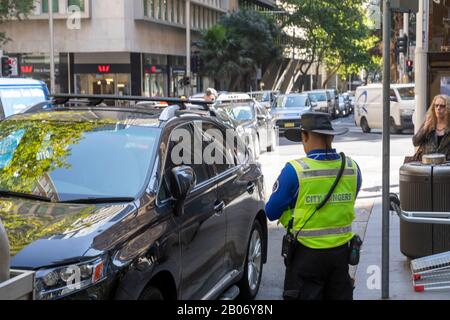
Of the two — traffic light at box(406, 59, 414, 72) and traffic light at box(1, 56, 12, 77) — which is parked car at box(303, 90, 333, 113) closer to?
traffic light at box(406, 59, 414, 72)

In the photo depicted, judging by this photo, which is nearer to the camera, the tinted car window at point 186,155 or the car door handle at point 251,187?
the tinted car window at point 186,155

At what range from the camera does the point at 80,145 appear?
555cm

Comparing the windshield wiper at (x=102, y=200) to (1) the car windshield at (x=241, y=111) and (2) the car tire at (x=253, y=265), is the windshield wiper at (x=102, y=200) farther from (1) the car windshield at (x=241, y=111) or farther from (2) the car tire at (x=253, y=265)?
(1) the car windshield at (x=241, y=111)

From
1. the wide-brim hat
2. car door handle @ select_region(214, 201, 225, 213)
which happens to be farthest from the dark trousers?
car door handle @ select_region(214, 201, 225, 213)

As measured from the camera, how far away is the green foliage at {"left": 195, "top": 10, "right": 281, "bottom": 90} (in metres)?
47.5

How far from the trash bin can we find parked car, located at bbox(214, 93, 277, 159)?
1060cm

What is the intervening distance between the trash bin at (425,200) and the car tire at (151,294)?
3387 millimetres

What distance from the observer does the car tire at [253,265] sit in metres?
6.64

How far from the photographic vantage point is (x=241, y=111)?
20.4 m

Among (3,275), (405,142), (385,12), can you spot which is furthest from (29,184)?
(405,142)

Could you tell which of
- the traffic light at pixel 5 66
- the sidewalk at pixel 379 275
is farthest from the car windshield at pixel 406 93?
the sidewalk at pixel 379 275

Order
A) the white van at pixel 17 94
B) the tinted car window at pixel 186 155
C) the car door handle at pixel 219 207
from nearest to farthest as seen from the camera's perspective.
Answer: the tinted car window at pixel 186 155
the car door handle at pixel 219 207
the white van at pixel 17 94

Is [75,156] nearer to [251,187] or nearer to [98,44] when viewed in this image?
[251,187]
